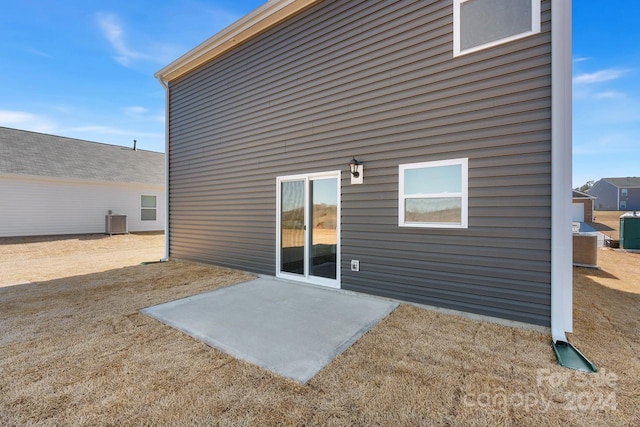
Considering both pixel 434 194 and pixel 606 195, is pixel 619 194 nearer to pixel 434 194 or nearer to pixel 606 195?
pixel 606 195

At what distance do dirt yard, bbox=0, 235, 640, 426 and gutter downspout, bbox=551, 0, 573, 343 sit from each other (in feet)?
1.35

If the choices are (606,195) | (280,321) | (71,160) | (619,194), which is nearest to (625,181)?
(619,194)

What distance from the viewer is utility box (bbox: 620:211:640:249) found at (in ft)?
27.8

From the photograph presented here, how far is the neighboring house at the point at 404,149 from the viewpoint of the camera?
3.10 m

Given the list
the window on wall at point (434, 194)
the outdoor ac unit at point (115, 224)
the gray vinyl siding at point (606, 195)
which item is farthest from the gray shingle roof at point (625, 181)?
the outdoor ac unit at point (115, 224)

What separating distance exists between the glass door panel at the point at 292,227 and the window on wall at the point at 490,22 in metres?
3.18

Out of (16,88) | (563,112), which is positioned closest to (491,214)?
(563,112)

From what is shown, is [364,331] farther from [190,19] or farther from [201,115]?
[190,19]

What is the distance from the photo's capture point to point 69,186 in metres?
11.8

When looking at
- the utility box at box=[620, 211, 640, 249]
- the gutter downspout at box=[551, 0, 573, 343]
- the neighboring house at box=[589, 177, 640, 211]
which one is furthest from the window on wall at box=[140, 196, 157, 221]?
the neighboring house at box=[589, 177, 640, 211]

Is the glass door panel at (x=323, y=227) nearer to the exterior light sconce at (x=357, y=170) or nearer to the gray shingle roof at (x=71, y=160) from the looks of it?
the exterior light sconce at (x=357, y=170)

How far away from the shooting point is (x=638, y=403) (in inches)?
74.5

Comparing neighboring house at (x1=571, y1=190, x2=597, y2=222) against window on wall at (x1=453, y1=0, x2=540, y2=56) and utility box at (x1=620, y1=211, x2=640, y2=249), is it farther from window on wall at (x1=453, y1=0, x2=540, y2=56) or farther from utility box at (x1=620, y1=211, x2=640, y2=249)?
window on wall at (x1=453, y1=0, x2=540, y2=56)

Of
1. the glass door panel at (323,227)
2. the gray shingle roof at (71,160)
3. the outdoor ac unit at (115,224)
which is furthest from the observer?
the outdoor ac unit at (115,224)
